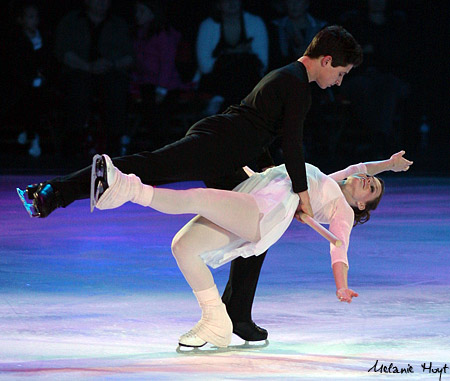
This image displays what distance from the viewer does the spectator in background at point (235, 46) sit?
32.4 feet

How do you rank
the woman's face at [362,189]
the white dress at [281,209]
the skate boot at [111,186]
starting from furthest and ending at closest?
the woman's face at [362,189], the white dress at [281,209], the skate boot at [111,186]

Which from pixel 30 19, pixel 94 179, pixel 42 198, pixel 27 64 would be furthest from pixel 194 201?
pixel 30 19

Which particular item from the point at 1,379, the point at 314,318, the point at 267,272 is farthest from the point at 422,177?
the point at 1,379

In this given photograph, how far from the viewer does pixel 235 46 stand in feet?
32.4

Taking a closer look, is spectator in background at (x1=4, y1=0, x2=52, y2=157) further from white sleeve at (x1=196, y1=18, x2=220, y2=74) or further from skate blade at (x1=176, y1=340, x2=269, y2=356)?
skate blade at (x1=176, y1=340, x2=269, y2=356)

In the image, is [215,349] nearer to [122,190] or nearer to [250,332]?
[250,332]

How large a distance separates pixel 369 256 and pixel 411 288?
956 mm

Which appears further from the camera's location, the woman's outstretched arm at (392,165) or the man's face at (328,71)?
the woman's outstretched arm at (392,165)

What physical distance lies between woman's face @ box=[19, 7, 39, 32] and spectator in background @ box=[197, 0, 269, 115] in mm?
1622

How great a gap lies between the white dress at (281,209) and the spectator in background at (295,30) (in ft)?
20.4

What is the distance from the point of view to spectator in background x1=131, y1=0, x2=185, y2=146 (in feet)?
33.7

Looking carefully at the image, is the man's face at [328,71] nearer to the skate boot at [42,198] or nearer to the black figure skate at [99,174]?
the black figure skate at [99,174]

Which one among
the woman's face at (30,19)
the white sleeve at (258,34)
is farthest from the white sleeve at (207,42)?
the woman's face at (30,19)

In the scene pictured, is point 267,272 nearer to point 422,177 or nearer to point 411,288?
point 411,288
